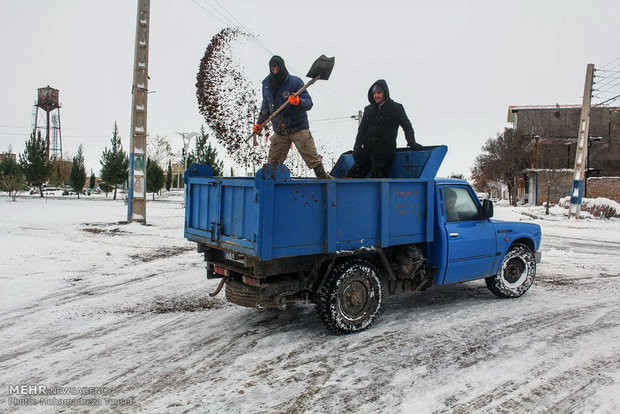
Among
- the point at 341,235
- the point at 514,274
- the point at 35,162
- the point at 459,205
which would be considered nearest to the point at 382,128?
the point at 459,205

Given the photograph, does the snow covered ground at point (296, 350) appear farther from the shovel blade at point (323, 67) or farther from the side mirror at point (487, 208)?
the shovel blade at point (323, 67)

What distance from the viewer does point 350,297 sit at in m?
5.27

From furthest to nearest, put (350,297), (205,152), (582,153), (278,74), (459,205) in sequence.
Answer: (205,152) → (582,153) → (459,205) → (278,74) → (350,297)

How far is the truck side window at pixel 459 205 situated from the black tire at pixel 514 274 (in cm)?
99

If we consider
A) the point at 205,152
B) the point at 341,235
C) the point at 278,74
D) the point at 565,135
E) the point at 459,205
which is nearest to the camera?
the point at 341,235

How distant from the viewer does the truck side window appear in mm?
6238

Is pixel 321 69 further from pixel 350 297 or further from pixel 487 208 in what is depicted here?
pixel 487 208

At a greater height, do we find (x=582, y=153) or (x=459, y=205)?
(x=582, y=153)

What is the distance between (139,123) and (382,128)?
12.5 metres

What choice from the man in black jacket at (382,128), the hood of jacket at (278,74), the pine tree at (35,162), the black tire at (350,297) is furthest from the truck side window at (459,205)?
the pine tree at (35,162)

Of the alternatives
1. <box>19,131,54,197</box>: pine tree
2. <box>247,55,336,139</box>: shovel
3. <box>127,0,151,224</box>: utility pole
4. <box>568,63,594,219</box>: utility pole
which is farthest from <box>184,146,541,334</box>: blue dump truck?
<box>19,131,54,197</box>: pine tree

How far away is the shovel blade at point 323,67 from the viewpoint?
5656mm

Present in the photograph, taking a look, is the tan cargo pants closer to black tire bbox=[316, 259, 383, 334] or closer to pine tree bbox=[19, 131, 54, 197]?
black tire bbox=[316, 259, 383, 334]

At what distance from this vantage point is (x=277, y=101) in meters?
6.27
